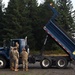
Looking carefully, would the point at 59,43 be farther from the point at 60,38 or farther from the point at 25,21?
the point at 25,21

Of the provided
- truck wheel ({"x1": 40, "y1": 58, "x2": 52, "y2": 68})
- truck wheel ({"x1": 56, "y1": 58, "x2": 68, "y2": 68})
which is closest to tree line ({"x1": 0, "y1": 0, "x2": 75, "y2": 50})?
truck wheel ({"x1": 56, "y1": 58, "x2": 68, "y2": 68})

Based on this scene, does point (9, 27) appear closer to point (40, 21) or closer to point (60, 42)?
point (40, 21)

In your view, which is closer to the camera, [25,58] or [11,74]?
[11,74]

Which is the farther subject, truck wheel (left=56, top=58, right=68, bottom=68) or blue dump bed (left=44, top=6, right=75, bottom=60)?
truck wheel (left=56, top=58, right=68, bottom=68)

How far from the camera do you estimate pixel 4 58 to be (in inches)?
915

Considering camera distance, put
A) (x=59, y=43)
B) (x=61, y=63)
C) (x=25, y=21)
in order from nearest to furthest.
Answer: (x=59, y=43), (x=61, y=63), (x=25, y=21)

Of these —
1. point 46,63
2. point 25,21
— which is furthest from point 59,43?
point 25,21

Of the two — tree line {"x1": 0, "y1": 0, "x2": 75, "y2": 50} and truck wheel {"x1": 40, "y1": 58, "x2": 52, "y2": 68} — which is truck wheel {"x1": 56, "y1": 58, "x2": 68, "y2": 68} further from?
tree line {"x1": 0, "y1": 0, "x2": 75, "y2": 50}

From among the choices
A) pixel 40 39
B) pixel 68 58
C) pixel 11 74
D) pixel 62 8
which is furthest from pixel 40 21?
pixel 11 74

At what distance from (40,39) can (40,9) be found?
322 inches

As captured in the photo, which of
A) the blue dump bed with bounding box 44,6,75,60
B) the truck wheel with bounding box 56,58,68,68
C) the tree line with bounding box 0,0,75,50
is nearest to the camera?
the blue dump bed with bounding box 44,6,75,60

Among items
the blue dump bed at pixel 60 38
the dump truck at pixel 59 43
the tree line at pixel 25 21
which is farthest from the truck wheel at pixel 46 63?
the tree line at pixel 25 21

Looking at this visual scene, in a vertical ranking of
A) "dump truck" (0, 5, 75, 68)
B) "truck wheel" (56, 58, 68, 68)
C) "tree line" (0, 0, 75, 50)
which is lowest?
"truck wheel" (56, 58, 68, 68)

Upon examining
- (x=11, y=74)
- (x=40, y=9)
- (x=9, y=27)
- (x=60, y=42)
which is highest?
(x=40, y=9)
